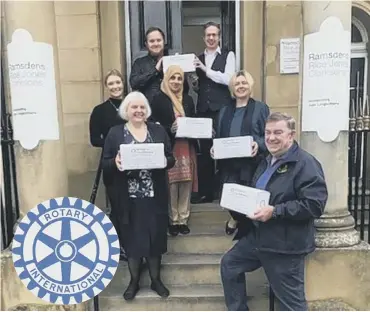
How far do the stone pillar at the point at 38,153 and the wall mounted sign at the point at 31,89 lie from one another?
6 centimetres

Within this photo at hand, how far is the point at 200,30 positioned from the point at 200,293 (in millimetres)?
2957

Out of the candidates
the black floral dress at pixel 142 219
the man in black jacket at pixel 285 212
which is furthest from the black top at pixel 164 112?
the man in black jacket at pixel 285 212

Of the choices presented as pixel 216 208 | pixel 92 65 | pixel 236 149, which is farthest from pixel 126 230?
pixel 92 65

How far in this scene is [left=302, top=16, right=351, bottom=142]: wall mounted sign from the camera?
152 inches

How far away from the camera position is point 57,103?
4070 millimetres

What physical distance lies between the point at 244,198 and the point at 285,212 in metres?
0.29

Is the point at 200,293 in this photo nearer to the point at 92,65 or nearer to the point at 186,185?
the point at 186,185

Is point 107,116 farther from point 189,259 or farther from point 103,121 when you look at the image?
point 189,259

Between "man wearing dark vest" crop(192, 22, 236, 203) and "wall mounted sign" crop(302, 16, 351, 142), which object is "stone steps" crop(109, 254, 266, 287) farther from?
"wall mounted sign" crop(302, 16, 351, 142)

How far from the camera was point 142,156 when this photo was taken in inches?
145

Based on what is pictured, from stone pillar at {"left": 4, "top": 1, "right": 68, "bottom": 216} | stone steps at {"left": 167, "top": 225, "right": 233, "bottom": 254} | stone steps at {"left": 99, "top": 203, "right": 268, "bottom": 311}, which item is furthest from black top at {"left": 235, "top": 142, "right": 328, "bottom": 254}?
stone pillar at {"left": 4, "top": 1, "right": 68, "bottom": 216}

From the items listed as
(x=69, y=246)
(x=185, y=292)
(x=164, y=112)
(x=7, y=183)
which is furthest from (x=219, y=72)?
(x=69, y=246)

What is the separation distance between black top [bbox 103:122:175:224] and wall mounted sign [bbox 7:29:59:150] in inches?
21.4

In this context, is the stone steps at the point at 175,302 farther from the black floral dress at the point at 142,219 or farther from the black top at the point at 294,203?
the black top at the point at 294,203
